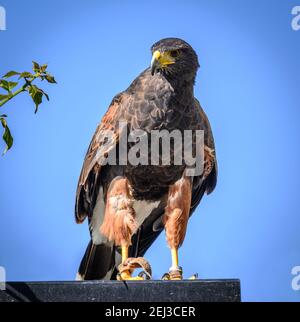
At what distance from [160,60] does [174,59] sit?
0.58 feet

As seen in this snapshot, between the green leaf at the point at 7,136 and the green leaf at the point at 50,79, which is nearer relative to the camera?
the green leaf at the point at 7,136

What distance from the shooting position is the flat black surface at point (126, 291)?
14.9 feet

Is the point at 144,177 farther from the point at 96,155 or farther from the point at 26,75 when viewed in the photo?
the point at 26,75

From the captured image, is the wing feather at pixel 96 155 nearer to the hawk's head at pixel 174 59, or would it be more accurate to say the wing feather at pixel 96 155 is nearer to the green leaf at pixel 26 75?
the hawk's head at pixel 174 59

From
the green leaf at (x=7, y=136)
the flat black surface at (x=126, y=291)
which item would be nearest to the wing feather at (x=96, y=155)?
the flat black surface at (x=126, y=291)

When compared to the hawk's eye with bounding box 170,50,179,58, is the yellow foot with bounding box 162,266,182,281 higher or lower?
lower

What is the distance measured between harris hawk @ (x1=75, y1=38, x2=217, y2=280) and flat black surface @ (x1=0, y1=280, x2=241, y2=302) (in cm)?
183

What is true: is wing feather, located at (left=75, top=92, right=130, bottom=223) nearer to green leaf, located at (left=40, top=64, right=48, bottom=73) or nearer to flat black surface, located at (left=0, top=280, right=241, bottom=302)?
flat black surface, located at (left=0, top=280, right=241, bottom=302)

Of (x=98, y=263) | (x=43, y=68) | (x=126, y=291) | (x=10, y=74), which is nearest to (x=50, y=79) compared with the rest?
(x=43, y=68)

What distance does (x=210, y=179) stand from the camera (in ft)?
25.0

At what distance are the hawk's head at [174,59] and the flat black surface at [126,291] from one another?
8.51 feet

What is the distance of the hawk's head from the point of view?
264 inches

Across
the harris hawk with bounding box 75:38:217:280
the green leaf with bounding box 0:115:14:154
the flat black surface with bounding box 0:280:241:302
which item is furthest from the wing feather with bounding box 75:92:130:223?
the green leaf with bounding box 0:115:14:154

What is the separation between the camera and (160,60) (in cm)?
671
